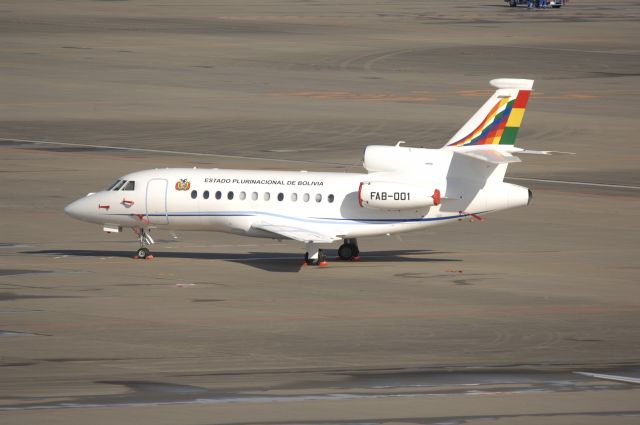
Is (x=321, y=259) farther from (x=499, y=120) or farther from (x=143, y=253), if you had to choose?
(x=499, y=120)

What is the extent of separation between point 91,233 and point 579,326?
23.5 m

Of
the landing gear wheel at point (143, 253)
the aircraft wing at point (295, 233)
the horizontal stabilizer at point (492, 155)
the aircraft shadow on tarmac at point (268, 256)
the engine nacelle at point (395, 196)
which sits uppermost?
the horizontal stabilizer at point (492, 155)

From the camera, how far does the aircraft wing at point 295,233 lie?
50.7 meters

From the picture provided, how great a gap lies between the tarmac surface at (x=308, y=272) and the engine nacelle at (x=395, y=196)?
2.21 meters

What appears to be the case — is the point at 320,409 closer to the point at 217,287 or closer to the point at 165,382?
the point at 165,382

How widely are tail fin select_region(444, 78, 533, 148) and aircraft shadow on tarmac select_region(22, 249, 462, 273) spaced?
450 cm

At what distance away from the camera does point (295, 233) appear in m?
50.9

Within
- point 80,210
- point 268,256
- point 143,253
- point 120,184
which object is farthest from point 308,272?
point 80,210

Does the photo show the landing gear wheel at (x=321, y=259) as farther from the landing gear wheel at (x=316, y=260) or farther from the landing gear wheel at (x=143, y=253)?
the landing gear wheel at (x=143, y=253)

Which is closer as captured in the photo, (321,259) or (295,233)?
(295,233)

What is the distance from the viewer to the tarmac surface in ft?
108

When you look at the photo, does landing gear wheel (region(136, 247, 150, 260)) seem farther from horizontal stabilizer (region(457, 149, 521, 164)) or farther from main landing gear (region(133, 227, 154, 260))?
horizontal stabilizer (region(457, 149, 521, 164))

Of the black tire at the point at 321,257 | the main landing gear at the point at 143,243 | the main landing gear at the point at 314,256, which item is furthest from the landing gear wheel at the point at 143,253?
the black tire at the point at 321,257

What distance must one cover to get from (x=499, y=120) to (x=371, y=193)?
4.85 meters
